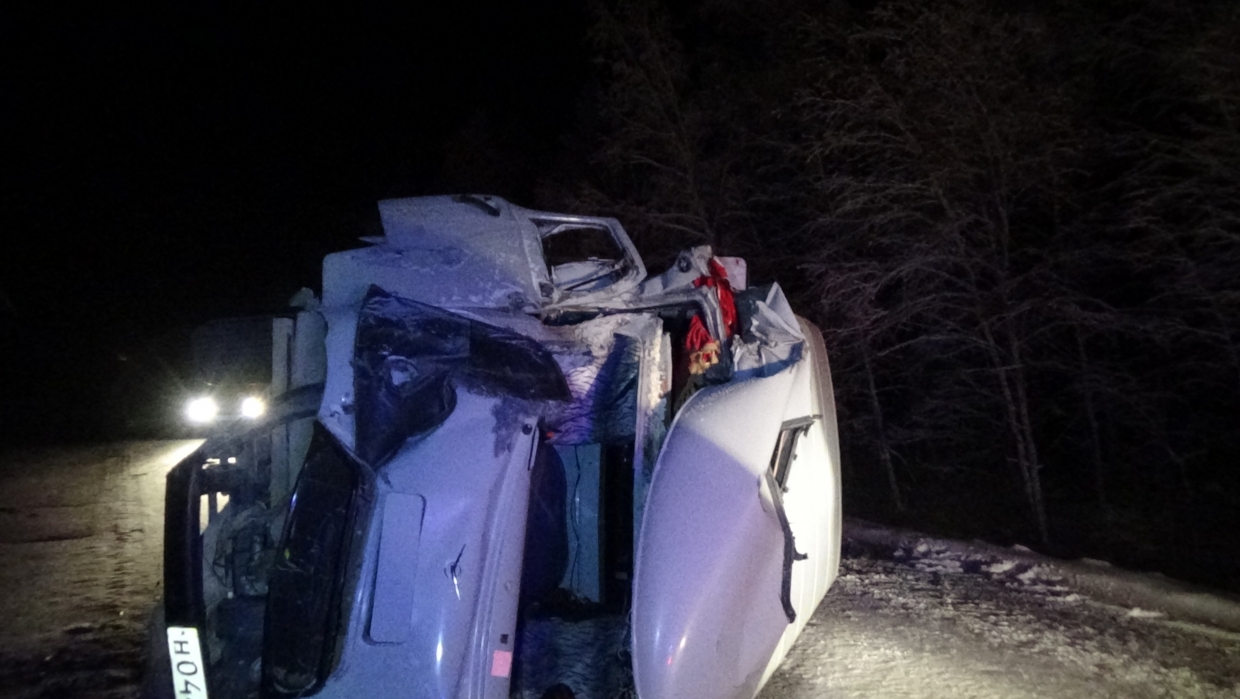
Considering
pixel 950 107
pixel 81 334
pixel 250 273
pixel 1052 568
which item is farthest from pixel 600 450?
pixel 250 273

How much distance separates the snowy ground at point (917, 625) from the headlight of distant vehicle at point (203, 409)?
1.57 m

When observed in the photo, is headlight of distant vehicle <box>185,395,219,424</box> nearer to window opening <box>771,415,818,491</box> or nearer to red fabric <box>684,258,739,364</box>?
red fabric <box>684,258,739,364</box>

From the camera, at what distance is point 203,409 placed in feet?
17.5

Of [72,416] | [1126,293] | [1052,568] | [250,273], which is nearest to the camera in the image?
[1052,568]

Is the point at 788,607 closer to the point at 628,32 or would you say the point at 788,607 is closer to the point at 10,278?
the point at 628,32

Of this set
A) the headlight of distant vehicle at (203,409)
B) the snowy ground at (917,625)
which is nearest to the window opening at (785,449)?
the snowy ground at (917,625)

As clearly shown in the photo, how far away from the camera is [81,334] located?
1215 inches

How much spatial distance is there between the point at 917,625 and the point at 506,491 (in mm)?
3602

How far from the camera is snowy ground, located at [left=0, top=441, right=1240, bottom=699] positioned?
499 centimetres

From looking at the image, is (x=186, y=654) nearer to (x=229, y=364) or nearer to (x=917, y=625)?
(x=229, y=364)

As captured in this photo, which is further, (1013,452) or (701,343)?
(1013,452)

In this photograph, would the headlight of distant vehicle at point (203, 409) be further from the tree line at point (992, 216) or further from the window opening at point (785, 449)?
the tree line at point (992, 216)

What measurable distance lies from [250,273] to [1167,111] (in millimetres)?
33786

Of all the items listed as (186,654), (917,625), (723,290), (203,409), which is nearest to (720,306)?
(723,290)
